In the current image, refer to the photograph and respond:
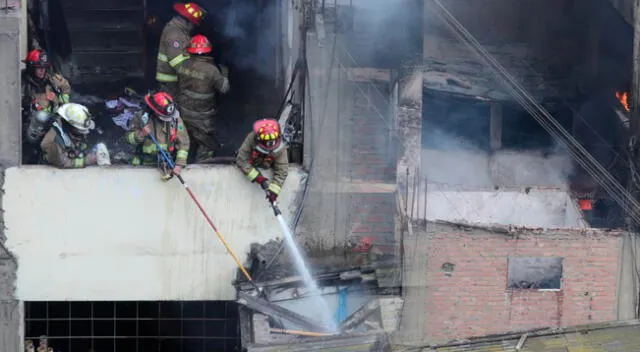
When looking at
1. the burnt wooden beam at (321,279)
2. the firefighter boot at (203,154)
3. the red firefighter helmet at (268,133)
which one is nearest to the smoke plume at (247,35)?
the firefighter boot at (203,154)

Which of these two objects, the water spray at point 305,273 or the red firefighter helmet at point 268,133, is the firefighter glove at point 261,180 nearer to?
the water spray at point 305,273

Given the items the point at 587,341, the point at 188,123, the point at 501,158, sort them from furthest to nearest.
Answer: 1. the point at 501,158
2. the point at 188,123
3. the point at 587,341

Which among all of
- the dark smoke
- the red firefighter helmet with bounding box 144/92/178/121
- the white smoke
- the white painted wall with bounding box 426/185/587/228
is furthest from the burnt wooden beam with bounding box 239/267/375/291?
the dark smoke

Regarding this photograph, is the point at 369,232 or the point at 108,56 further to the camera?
the point at 108,56

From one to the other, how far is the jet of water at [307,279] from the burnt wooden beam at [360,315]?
0.40 feet

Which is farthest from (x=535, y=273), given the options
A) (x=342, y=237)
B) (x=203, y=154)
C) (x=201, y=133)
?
(x=201, y=133)

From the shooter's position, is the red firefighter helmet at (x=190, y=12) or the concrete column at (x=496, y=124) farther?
the concrete column at (x=496, y=124)

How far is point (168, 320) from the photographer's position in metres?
14.6

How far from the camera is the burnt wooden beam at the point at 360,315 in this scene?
13.1 meters

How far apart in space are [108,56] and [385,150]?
4966mm

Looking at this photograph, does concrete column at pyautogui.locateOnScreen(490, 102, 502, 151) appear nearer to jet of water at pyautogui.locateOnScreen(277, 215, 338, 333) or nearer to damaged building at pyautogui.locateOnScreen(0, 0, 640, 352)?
damaged building at pyautogui.locateOnScreen(0, 0, 640, 352)

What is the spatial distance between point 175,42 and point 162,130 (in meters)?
1.31

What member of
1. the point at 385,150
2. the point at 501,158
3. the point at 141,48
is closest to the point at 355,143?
the point at 385,150

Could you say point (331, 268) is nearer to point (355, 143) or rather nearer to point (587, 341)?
point (355, 143)
